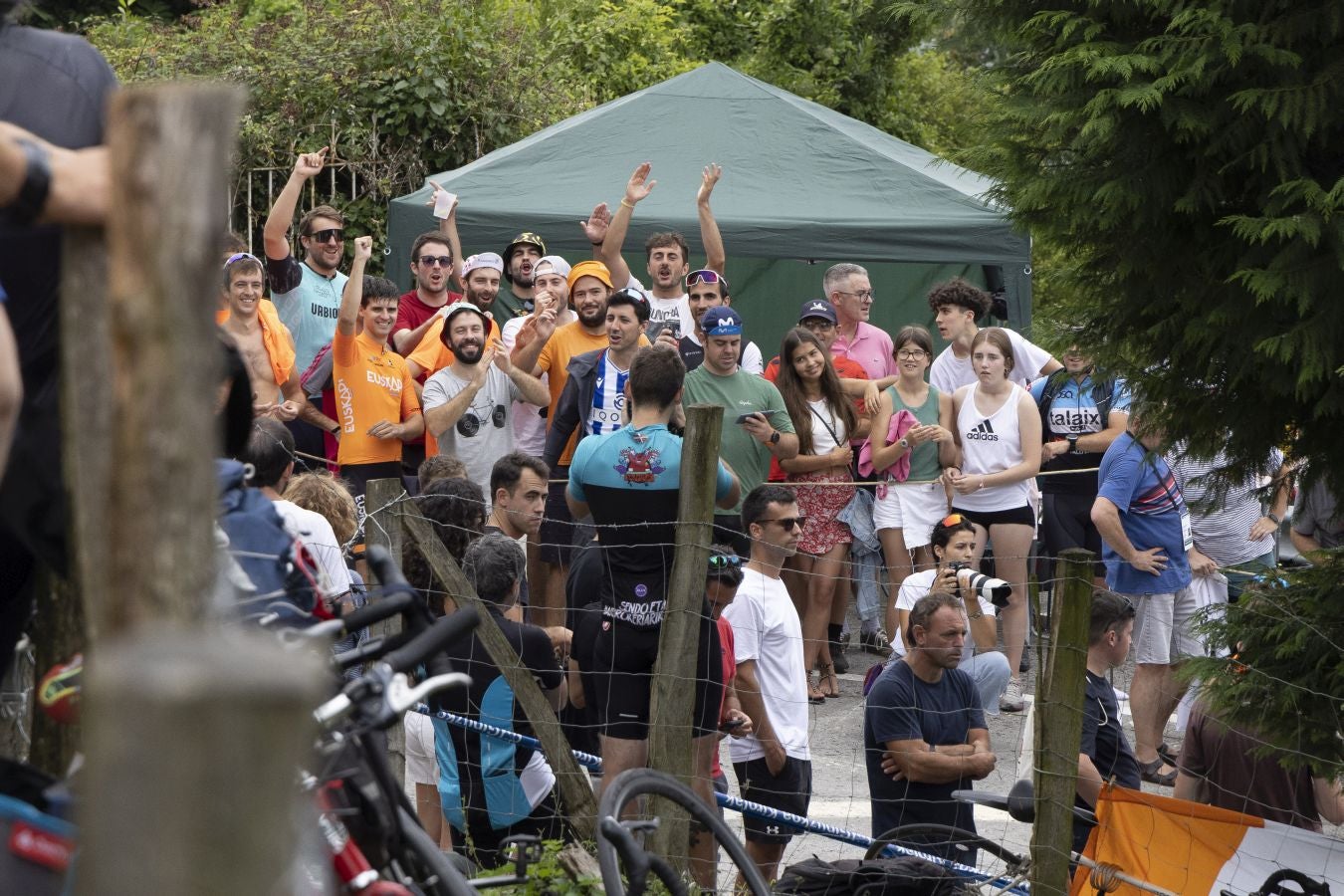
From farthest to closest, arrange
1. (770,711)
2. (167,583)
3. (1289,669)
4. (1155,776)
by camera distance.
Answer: (1155,776)
(770,711)
(1289,669)
(167,583)

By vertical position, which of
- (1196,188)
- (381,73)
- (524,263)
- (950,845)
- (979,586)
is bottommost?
(950,845)

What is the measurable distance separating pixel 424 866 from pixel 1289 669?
3376 mm

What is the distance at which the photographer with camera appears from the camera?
6.17 meters

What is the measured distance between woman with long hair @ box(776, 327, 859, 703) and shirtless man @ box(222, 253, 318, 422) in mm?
2648

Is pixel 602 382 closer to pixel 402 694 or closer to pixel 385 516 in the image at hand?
pixel 385 516

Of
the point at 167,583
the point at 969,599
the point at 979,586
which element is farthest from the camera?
the point at 969,599

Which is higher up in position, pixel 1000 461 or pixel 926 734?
pixel 1000 461

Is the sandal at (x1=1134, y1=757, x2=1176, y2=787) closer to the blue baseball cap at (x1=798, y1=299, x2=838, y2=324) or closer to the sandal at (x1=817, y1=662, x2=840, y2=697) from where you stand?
the sandal at (x1=817, y1=662, x2=840, y2=697)

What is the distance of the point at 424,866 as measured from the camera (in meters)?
2.66

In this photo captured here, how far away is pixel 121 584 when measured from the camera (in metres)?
1.55

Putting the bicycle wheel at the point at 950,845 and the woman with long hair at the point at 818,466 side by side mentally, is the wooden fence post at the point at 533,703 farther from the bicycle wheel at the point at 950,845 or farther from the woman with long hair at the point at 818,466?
the woman with long hair at the point at 818,466

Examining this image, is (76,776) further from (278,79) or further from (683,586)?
(278,79)

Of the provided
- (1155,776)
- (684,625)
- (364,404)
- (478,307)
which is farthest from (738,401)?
(684,625)

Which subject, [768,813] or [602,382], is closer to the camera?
[768,813]
